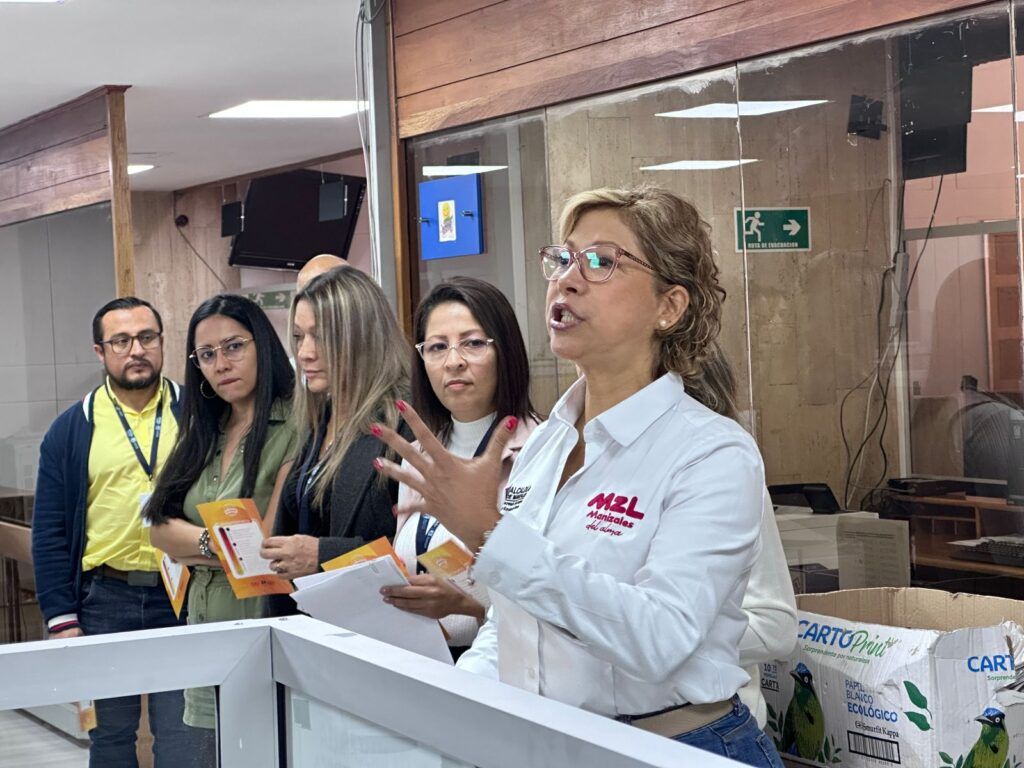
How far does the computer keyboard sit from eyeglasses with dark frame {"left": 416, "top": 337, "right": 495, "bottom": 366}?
1.24 metres

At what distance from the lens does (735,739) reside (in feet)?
5.12

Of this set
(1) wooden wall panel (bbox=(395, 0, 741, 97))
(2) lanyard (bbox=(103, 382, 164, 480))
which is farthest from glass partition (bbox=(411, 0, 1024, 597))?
(2) lanyard (bbox=(103, 382, 164, 480))

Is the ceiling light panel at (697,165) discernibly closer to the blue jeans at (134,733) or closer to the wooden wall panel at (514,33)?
the wooden wall panel at (514,33)

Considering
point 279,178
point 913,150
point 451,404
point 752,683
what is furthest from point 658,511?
point 279,178

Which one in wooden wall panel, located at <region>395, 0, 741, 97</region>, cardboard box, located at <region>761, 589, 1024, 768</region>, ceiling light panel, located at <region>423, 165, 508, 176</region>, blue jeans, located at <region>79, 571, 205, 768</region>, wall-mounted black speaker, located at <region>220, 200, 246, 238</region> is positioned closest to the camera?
blue jeans, located at <region>79, 571, 205, 768</region>

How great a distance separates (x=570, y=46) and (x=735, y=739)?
123 inches

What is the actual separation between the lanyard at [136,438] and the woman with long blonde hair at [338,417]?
106 centimetres

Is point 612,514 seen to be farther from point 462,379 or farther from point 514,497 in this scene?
point 462,379

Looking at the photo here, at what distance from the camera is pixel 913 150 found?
3.14 meters

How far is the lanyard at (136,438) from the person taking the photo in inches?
158

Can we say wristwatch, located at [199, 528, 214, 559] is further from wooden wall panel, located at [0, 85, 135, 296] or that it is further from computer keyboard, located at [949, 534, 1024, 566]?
wooden wall panel, located at [0, 85, 135, 296]

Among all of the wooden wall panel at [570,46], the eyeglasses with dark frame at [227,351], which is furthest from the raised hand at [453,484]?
the wooden wall panel at [570,46]

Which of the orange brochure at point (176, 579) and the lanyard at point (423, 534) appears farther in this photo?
the orange brochure at point (176, 579)

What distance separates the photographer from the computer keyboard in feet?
9.46
